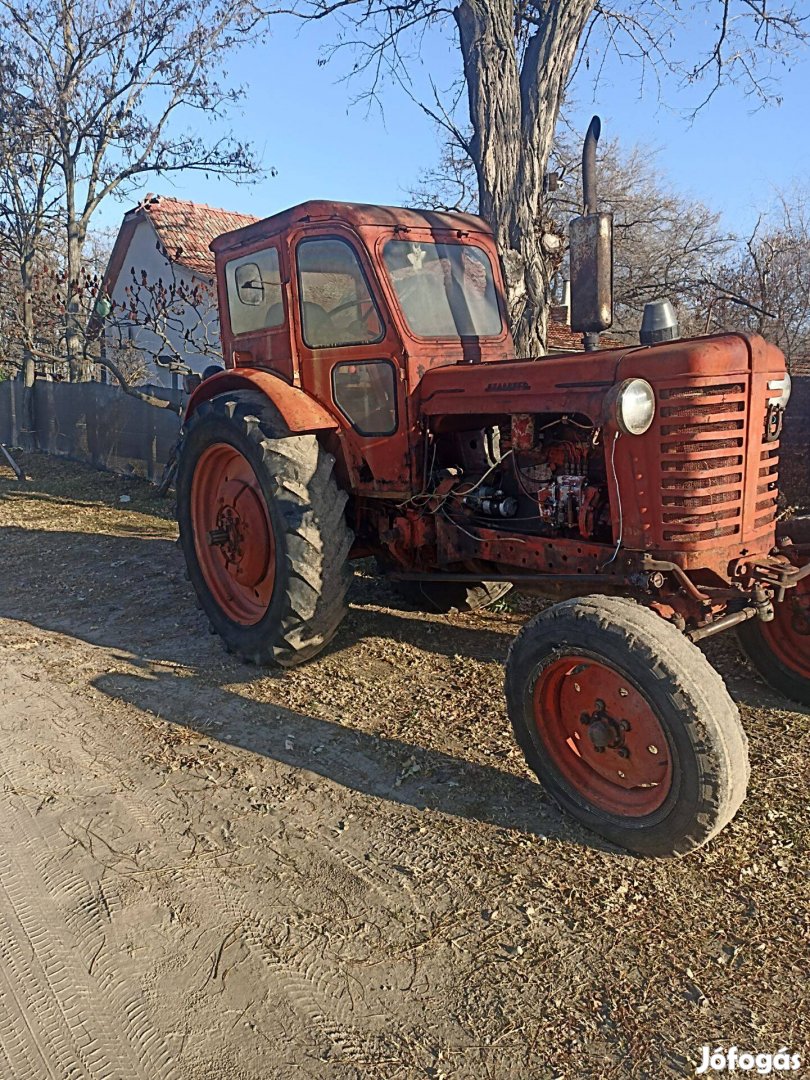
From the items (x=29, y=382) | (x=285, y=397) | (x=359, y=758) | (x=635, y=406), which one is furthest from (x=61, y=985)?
(x=29, y=382)

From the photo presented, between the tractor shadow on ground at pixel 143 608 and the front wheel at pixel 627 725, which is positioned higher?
the front wheel at pixel 627 725

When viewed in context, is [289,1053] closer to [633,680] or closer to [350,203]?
[633,680]

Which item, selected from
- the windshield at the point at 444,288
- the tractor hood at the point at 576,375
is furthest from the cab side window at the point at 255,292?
the tractor hood at the point at 576,375

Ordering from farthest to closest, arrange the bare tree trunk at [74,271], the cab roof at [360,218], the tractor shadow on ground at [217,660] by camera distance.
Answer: the bare tree trunk at [74,271] < the cab roof at [360,218] < the tractor shadow on ground at [217,660]

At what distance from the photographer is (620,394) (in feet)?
11.0

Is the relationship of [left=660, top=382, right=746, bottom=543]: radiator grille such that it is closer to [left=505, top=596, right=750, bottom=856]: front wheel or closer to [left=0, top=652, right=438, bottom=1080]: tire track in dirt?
[left=505, top=596, right=750, bottom=856]: front wheel

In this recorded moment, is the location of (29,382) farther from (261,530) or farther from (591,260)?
(591,260)

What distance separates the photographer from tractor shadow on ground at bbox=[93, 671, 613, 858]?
3291 millimetres

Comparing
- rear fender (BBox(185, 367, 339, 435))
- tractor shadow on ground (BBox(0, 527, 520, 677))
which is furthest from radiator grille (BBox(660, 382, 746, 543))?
rear fender (BBox(185, 367, 339, 435))

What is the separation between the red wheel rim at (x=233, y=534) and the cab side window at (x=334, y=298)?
2.85ft

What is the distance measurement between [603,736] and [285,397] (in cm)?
260

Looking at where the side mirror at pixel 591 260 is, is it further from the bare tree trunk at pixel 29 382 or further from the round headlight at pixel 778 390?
the bare tree trunk at pixel 29 382

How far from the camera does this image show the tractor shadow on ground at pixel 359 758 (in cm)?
329

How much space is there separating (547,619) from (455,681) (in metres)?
1.54
